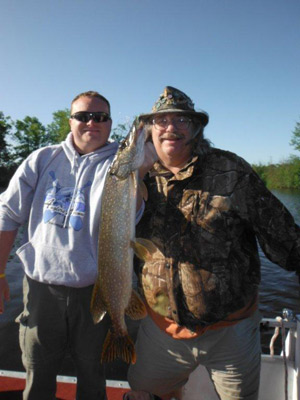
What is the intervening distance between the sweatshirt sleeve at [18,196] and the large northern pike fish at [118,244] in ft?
2.23

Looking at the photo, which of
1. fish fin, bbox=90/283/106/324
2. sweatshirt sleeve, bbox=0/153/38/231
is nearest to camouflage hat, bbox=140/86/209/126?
sweatshirt sleeve, bbox=0/153/38/231

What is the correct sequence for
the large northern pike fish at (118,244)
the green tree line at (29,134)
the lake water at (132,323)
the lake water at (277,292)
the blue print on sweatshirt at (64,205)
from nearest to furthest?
1. the large northern pike fish at (118,244)
2. the blue print on sweatshirt at (64,205)
3. the lake water at (132,323)
4. the lake water at (277,292)
5. the green tree line at (29,134)

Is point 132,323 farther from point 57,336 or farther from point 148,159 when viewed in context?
point 148,159

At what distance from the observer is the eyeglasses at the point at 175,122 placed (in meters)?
2.51

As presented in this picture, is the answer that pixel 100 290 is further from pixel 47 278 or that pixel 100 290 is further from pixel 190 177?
pixel 190 177

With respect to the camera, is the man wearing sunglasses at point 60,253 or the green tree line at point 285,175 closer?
the man wearing sunglasses at point 60,253

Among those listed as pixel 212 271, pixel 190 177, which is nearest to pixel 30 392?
pixel 212 271

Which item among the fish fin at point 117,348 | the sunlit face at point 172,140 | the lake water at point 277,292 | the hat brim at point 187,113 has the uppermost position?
the hat brim at point 187,113

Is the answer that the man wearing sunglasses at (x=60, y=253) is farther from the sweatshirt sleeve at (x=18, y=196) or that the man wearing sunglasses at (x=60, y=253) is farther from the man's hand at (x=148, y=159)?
the man's hand at (x=148, y=159)

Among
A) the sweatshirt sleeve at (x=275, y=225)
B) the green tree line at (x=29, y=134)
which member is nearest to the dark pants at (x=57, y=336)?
the sweatshirt sleeve at (x=275, y=225)

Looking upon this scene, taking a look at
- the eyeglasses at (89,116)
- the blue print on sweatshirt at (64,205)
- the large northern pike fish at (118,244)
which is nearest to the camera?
the large northern pike fish at (118,244)

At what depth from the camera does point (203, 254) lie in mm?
2363

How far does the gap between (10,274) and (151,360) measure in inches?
362

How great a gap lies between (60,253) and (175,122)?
4.61 ft
